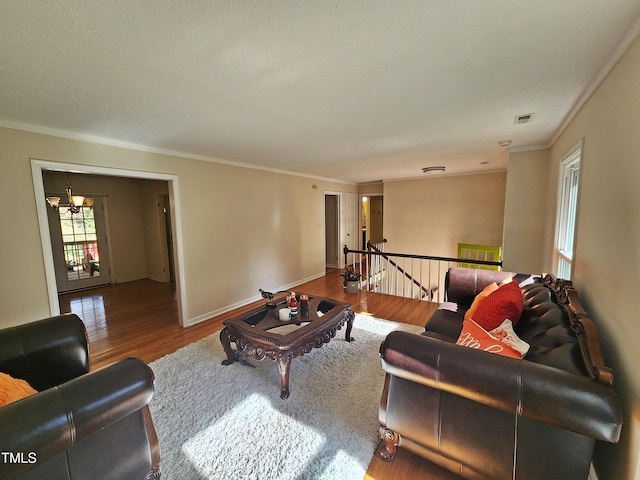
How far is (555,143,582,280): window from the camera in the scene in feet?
8.40

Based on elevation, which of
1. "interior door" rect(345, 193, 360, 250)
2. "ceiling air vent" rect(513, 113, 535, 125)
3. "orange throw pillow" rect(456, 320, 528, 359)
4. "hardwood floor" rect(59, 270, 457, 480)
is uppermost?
"ceiling air vent" rect(513, 113, 535, 125)

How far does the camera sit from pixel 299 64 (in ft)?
4.80

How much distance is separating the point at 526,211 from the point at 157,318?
18.7 ft

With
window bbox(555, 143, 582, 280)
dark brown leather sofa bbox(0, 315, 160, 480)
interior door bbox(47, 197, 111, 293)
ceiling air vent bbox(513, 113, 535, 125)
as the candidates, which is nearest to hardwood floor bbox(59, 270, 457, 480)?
interior door bbox(47, 197, 111, 293)

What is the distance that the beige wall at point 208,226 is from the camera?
2.33 metres

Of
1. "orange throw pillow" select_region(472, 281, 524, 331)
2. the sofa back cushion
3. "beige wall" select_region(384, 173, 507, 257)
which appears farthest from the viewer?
"beige wall" select_region(384, 173, 507, 257)

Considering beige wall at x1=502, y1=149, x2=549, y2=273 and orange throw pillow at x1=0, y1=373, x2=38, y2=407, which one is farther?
beige wall at x1=502, y1=149, x2=549, y2=273

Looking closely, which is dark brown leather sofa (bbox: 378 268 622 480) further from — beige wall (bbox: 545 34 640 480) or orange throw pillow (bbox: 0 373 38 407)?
orange throw pillow (bbox: 0 373 38 407)

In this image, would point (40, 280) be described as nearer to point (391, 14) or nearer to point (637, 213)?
point (391, 14)

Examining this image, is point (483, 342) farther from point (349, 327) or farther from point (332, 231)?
point (332, 231)

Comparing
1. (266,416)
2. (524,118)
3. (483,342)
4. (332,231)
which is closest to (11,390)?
(266,416)

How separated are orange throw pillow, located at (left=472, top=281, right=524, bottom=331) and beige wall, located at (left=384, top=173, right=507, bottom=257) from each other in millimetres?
4283

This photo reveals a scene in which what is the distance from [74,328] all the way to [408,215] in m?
6.33

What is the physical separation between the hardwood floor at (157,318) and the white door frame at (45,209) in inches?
17.3
